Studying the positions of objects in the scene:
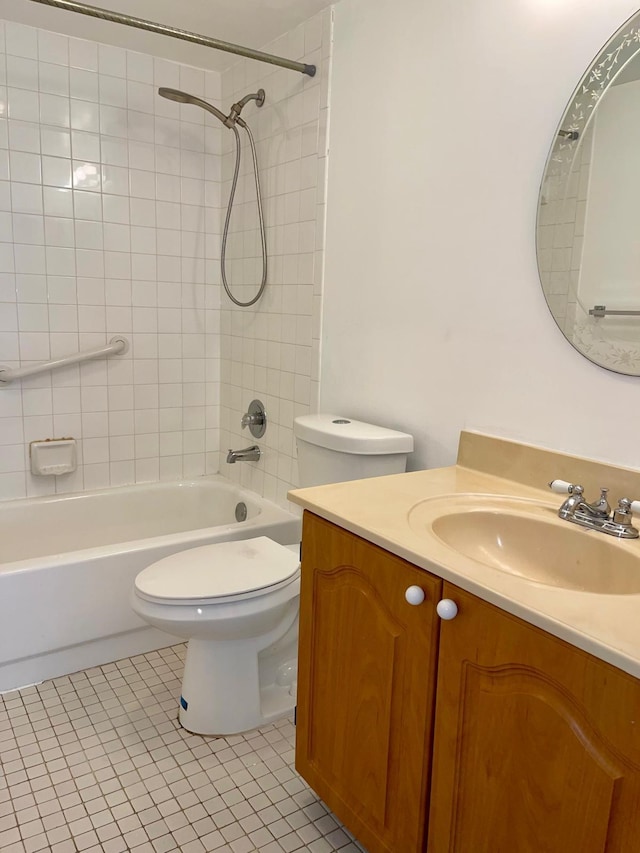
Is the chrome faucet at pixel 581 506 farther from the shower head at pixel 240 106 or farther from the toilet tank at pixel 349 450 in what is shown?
the shower head at pixel 240 106

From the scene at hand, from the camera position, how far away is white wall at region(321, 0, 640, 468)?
1.40m

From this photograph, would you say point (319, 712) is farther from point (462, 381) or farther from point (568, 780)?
point (462, 381)

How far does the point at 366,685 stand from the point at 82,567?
1185mm

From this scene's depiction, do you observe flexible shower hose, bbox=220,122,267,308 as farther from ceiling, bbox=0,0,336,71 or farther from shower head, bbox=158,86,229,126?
ceiling, bbox=0,0,336,71

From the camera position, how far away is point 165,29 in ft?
5.98

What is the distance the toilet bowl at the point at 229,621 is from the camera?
5.50 feet

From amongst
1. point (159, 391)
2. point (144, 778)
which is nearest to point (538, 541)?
point (144, 778)

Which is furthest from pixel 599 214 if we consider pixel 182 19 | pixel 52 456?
pixel 52 456

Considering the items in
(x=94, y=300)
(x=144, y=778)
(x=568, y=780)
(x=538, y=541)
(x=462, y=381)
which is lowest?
(x=144, y=778)

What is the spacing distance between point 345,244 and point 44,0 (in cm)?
105

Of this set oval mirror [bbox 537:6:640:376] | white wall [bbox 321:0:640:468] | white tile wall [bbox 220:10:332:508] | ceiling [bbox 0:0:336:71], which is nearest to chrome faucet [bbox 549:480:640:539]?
white wall [bbox 321:0:640:468]

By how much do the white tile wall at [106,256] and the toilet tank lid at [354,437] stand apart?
117 cm

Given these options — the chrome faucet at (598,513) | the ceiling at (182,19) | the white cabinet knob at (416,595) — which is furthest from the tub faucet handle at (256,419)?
the white cabinet knob at (416,595)

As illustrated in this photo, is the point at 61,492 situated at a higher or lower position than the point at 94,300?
lower
